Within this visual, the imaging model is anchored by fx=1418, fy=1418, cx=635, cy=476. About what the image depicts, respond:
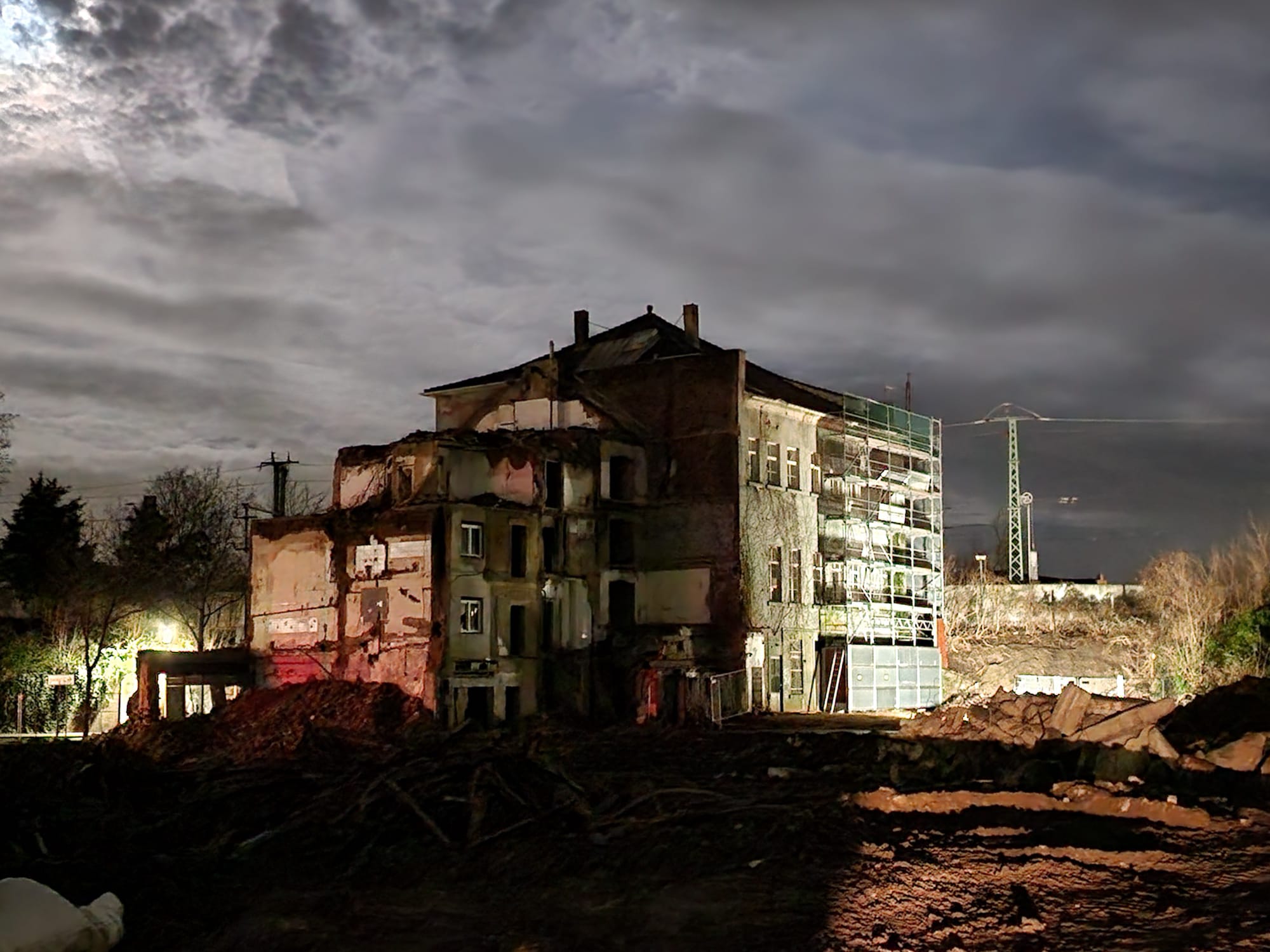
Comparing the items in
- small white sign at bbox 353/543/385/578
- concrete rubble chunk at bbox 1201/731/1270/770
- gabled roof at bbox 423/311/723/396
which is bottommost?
concrete rubble chunk at bbox 1201/731/1270/770

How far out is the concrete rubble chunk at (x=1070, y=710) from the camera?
25.1m

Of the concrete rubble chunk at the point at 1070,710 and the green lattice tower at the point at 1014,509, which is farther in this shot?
the green lattice tower at the point at 1014,509

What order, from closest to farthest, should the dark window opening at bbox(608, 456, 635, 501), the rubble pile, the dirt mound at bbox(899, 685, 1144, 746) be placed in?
1. the rubble pile
2. the dirt mound at bbox(899, 685, 1144, 746)
3. the dark window opening at bbox(608, 456, 635, 501)

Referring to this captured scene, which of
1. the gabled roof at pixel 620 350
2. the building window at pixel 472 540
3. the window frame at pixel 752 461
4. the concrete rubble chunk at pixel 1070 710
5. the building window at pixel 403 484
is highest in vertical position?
the gabled roof at pixel 620 350

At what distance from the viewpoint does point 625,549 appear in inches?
1902

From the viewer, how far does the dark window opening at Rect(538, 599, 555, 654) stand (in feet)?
144

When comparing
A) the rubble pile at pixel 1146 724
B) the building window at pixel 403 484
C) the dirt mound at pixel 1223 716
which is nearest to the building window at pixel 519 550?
the building window at pixel 403 484

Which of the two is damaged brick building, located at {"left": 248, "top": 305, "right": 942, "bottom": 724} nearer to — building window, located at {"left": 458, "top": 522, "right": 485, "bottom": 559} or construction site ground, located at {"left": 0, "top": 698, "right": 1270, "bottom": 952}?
building window, located at {"left": 458, "top": 522, "right": 485, "bottom": 559}

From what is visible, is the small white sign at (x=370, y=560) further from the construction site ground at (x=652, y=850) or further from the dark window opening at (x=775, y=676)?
the construction site ground at (x=652, y=850)

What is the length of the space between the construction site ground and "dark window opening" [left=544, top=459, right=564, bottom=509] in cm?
1810

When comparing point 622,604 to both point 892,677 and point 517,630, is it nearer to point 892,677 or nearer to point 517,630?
point 517,630

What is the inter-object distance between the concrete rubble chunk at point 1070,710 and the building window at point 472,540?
64.1 feet

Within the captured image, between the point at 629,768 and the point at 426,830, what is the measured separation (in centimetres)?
919

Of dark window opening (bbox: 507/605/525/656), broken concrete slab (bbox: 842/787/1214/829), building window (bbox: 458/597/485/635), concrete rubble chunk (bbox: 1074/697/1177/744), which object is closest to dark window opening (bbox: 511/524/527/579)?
dark window opening (bbox: 507/605/525/656)
